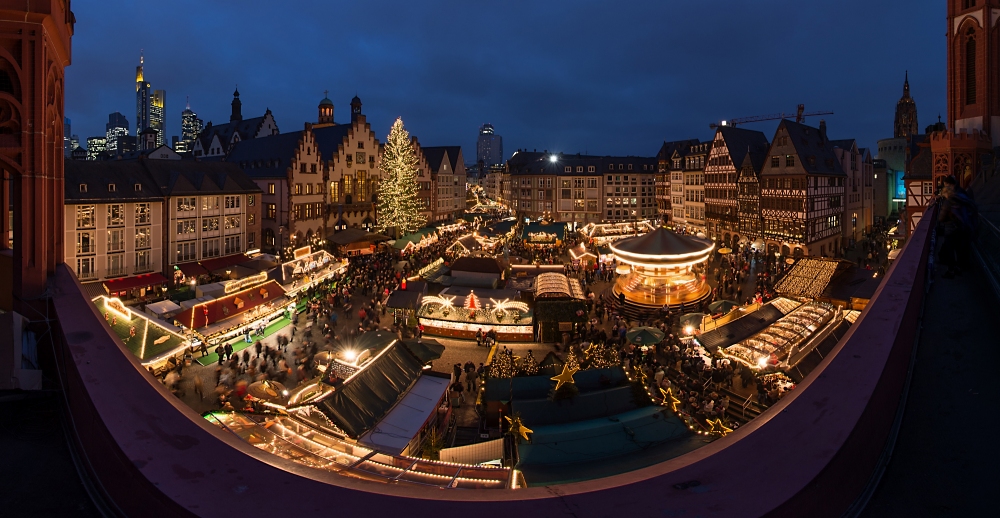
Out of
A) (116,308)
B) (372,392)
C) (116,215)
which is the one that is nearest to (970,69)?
(372,392)

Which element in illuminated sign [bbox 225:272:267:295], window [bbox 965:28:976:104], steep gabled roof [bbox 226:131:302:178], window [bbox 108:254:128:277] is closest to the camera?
illuminated sign [bbox 225:272:267:295]

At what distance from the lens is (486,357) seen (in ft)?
70.2

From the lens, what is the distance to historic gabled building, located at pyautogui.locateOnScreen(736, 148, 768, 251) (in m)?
46.6

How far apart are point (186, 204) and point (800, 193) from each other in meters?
42.4

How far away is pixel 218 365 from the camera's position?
784 inches

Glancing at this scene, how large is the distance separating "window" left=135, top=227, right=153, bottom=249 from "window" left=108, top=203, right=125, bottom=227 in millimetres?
1008

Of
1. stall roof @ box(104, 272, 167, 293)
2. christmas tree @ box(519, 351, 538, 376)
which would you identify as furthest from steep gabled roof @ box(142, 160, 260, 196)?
christmas tree @ box(519, 351, 538, 376)

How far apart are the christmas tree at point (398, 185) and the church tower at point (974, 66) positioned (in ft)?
124

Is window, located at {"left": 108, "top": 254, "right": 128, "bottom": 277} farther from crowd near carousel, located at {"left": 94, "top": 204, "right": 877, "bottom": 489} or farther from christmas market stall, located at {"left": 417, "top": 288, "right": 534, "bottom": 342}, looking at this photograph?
christmas market stall, located at {"left": 417, "top": 288, "right": 534, "bottom": 342}

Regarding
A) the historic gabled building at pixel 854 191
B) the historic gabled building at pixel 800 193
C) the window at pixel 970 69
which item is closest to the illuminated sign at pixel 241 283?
the window at pixel 970 69

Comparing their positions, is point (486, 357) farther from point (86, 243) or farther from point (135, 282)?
point (86, 243)

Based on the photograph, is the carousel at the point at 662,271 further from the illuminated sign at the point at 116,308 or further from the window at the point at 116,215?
the window at the point at 116,215

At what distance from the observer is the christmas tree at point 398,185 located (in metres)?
50.0

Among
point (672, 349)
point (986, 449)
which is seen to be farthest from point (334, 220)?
point (986, 449)
